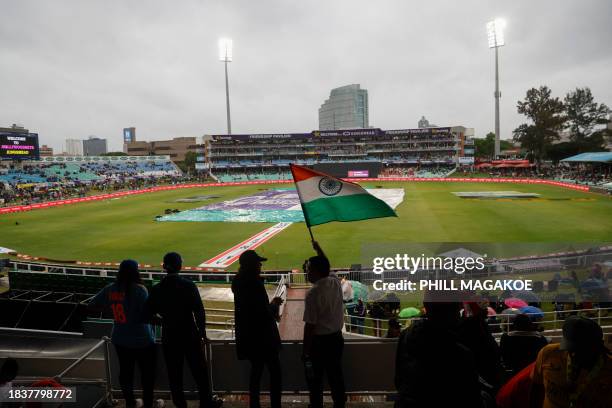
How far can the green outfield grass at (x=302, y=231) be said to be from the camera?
73.7ft

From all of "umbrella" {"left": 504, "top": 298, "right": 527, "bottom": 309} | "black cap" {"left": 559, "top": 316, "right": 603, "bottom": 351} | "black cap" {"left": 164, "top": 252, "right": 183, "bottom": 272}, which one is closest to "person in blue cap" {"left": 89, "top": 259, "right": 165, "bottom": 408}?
"black cap" {"left": 164, "top": 252, "right": 183, "bottom": 272}

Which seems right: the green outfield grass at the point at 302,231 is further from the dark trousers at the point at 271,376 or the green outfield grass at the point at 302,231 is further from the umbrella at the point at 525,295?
the dark trousers at the point at 271,376

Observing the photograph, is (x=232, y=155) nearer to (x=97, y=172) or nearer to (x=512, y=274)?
(x=97, y=172)

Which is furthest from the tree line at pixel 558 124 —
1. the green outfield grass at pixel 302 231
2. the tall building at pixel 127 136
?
the tall building at pixel 127 136

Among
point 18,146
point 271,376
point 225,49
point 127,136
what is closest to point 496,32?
point 225,49

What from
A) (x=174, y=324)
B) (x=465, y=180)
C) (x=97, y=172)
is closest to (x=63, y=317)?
(x=174, y=324)

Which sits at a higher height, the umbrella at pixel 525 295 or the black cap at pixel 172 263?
the black cap at pixel 172 263

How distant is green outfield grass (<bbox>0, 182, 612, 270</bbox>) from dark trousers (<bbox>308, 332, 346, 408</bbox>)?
14.3 m

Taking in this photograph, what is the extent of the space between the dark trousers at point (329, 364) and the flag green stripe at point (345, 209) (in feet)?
6.51

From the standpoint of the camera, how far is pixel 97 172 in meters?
84.0

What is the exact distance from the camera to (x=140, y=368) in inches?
185

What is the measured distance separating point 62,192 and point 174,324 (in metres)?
63.1

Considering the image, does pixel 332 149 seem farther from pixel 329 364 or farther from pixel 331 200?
pixel 329 364

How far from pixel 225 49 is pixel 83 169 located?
38.7 metres
